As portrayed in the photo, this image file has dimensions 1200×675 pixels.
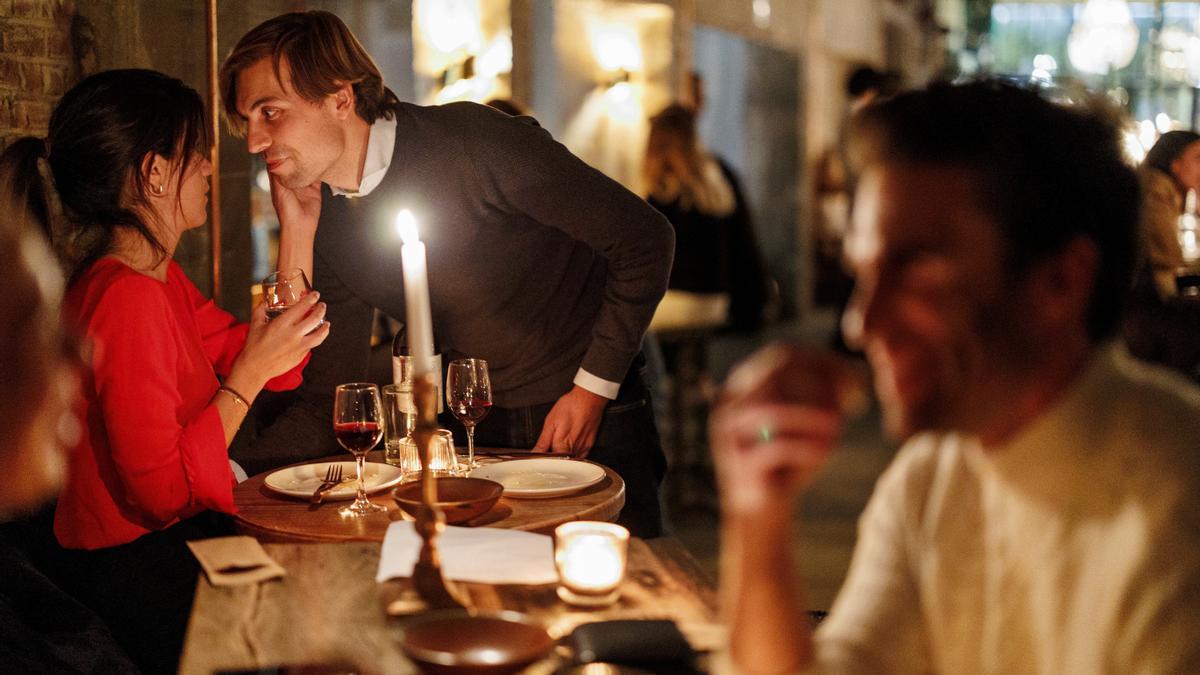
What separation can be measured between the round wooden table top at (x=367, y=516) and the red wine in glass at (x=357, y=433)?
124 millimetres

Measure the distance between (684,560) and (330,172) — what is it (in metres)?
1.28

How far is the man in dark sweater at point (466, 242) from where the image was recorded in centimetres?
244

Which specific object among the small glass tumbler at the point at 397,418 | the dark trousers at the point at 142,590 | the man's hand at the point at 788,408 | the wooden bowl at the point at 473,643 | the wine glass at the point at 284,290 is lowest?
the dark trousers at the point at 142,590

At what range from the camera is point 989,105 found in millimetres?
1009

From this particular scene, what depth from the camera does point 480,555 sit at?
1.64 metres

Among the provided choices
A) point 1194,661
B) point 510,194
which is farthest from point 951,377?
point 510,194

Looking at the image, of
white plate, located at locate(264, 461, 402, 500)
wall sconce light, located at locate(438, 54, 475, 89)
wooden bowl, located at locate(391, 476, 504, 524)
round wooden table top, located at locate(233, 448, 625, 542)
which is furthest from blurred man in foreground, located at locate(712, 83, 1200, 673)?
wall sconce light, located at locate(438, 54, 475, 89)

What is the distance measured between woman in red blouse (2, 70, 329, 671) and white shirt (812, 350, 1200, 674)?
52.6 inches

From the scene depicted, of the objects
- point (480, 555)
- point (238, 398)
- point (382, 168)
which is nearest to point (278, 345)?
point (238, 398)

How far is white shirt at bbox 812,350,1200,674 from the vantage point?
3.15 feet

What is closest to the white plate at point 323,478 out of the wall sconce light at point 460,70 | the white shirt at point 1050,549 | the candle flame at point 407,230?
the candle flame at point 407,230

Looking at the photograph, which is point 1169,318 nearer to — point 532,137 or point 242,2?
point 532,137

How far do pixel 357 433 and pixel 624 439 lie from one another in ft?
2.74

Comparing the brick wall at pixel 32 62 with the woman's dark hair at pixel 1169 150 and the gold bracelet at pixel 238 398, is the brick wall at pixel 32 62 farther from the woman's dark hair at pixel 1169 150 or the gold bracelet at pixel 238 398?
the woman's dark hair at pixel 1169 150
